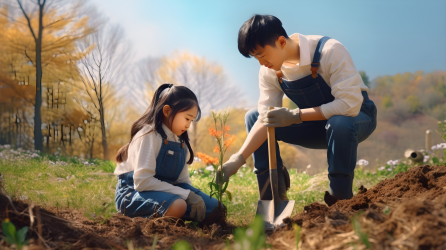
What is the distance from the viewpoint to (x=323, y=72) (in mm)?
2439

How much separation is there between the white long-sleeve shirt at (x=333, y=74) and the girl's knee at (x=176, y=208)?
2.93 feet

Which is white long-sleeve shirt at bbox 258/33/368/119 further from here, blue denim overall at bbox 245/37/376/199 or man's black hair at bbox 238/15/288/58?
man's black hair at bbox 238/15/288/58

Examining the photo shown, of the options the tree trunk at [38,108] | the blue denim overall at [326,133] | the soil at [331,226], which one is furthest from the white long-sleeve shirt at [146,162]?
the tree trunk at [38,108]

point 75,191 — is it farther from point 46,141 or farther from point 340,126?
point 46,141

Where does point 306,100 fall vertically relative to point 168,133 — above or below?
above

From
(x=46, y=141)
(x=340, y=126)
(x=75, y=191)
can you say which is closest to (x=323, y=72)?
(x=340, y=126)

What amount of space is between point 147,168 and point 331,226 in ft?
4.25

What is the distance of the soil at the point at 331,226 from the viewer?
1.09 metres

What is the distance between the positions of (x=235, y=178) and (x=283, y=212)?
264 centimetres

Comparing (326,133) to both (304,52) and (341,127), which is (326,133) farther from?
(304,52)

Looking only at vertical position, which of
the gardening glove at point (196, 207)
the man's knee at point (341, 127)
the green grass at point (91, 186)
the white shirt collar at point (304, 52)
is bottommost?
the green grass at point (91, 186)

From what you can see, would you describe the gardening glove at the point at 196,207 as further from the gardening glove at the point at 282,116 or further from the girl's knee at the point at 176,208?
the gardening glove at the point at 282,116

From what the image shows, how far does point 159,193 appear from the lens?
2279 mm

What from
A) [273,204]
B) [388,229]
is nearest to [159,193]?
[273,204]
